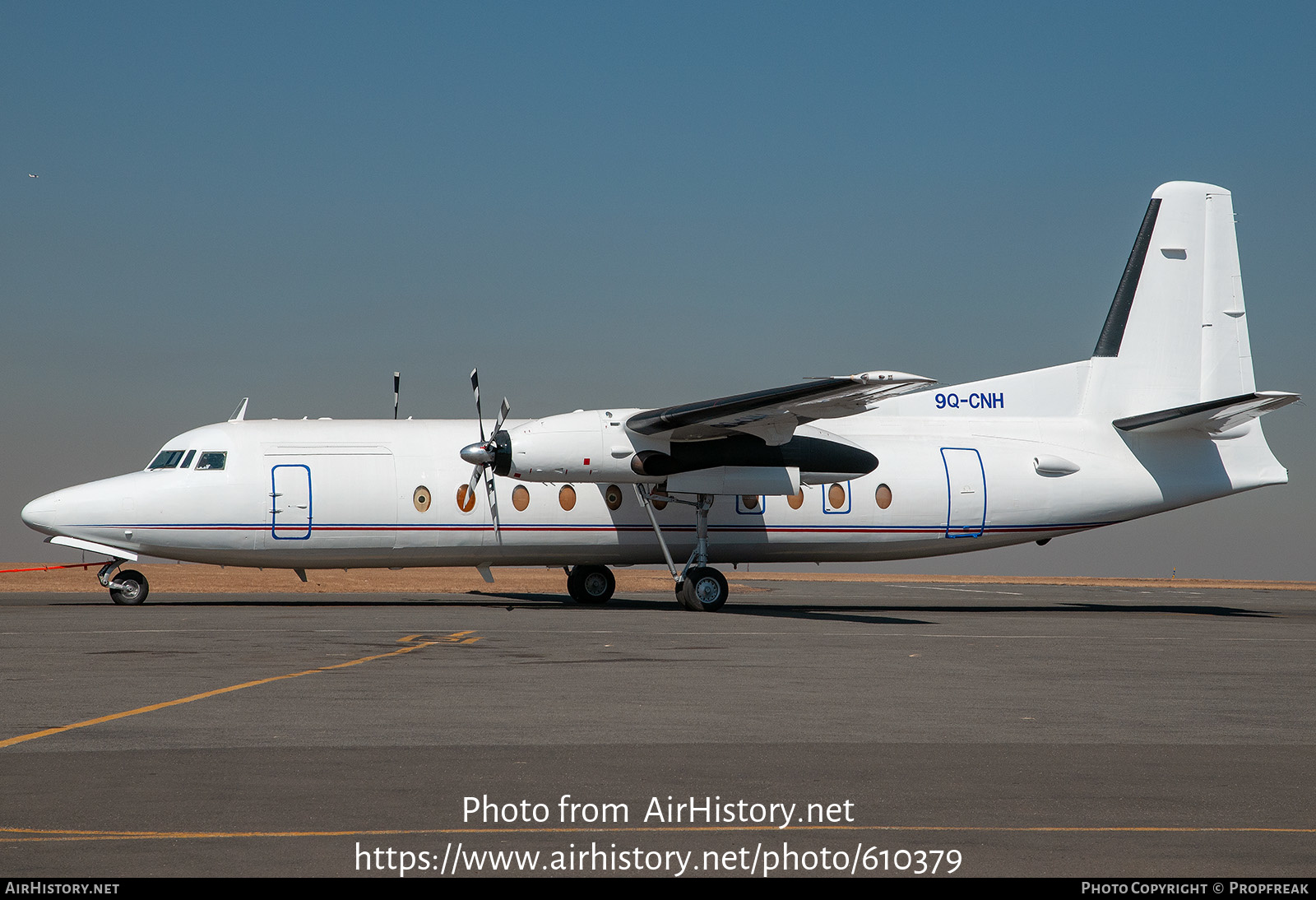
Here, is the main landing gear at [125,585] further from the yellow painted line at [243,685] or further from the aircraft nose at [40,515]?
the yellow painted line at [243,685]

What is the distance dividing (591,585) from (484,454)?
5.10 metres

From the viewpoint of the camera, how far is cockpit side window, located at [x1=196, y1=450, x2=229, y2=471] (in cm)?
2198

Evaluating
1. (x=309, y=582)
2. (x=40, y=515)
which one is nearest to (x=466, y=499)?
(x=40, y=515)

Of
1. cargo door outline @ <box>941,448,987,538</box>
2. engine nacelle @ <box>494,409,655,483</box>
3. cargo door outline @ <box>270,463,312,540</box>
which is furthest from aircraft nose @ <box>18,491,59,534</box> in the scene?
cargo door outline @ <box>941,448,987,538</box>

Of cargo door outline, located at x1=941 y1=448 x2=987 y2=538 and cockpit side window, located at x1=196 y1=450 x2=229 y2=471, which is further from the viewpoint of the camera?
cargo door outline, located at x1=941 y1=448 x2=987 y2=538

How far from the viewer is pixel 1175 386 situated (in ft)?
86.3

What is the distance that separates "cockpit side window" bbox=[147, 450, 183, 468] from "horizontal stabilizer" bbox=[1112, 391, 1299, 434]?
1912 centimetres

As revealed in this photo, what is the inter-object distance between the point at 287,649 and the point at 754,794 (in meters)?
8.96

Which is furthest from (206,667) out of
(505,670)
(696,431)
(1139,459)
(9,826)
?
(1139,459)

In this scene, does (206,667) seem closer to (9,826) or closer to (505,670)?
(505,670)

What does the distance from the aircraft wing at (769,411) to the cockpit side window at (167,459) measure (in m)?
8.59

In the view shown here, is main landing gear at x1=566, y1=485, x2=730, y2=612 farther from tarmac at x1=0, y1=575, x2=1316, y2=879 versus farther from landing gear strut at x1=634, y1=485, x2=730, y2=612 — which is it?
tarmac at x1=0, y1=575, x2=1316, y2=879

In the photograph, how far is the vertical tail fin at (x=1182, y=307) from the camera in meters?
26.3

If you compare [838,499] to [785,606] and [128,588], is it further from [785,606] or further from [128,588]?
[128,588]
